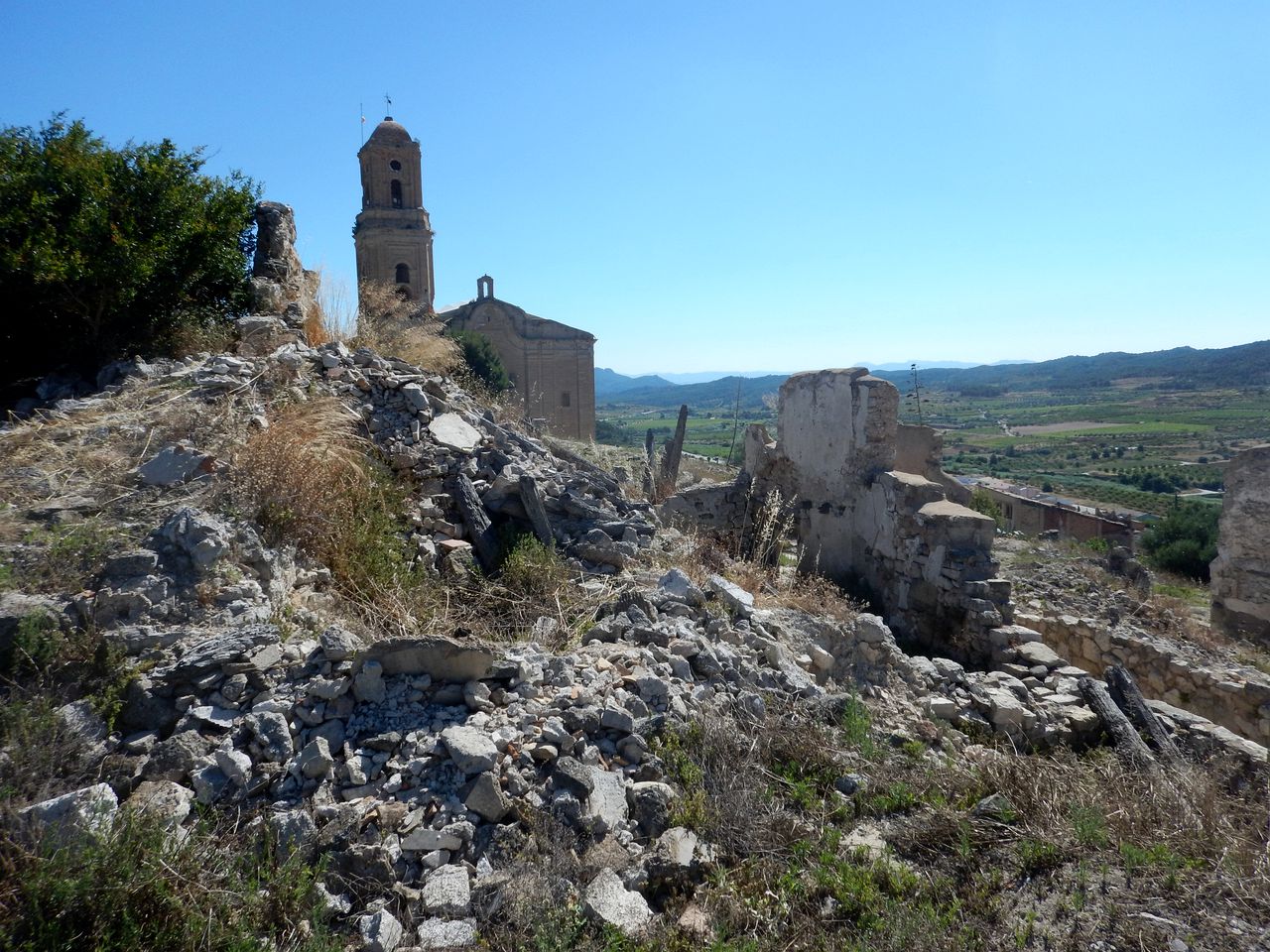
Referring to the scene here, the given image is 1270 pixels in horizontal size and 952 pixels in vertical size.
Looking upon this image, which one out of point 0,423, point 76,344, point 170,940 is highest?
point 76,344

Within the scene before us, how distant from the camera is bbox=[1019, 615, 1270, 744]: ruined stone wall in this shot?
19.5ft

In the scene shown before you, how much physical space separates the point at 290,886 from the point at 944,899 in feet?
8.00

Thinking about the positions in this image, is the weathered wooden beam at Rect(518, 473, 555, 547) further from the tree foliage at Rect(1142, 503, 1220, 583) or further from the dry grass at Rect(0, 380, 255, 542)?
the tree foliage at Rect(1142, 503, 1220, 583)

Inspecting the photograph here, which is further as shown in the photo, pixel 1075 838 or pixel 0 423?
pixel 0 423

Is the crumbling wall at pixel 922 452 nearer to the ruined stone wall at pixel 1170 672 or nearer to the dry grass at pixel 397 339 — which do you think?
the ruined stone wall at pixel 1170 672

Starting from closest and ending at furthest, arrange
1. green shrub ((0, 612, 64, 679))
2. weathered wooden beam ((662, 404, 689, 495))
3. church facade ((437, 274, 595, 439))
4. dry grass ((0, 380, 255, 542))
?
green shrub ((0, 612, 64, 679)) → dry grass ((0, 380, 255, 542)) → weathered wooden beam ((662, 404, 689, 495)) → church facade ((437, 274, 595, 439))

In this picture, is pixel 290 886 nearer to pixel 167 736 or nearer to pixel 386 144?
pixel 167 736

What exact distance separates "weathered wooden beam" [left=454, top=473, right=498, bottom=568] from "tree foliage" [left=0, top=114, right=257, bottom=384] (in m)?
3.35

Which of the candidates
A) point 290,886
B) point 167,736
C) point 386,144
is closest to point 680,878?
point 290,886

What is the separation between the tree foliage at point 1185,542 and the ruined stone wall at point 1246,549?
10.1 m

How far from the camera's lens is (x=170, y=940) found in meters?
2.22

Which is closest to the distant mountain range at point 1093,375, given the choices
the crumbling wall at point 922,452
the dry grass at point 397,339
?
the crumbling wall at point 922,452

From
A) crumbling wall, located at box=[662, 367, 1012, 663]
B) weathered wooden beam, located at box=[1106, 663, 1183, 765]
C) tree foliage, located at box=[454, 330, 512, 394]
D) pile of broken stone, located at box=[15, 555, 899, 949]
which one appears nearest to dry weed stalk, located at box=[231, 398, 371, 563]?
pile of broken stone, located at box=[15, 555, 899, 949]

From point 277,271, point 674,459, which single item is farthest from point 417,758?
point 674,459
